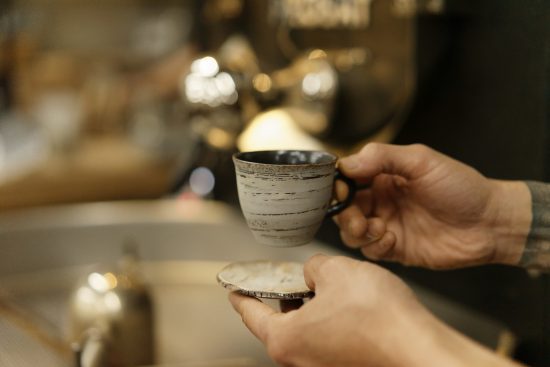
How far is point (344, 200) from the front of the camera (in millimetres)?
756

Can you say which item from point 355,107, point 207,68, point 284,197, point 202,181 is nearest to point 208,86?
point 207,68

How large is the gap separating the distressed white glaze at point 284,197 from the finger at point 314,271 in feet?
Result: 0.15

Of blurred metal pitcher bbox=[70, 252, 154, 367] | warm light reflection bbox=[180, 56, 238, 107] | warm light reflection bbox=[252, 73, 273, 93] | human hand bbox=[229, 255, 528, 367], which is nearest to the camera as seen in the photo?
human hand bbox=[229, 255, 528, 367]

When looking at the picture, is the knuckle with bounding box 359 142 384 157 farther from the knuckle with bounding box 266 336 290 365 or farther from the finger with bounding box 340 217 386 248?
the knuckle with bounding box 266 336 290 365

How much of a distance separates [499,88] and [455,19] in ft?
0.47

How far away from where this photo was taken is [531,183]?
0.88 metres

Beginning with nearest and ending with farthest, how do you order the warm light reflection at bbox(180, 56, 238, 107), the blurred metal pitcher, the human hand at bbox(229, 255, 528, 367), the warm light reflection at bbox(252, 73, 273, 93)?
the human hand at bbox(229, 255, 528, 367), the blurred metal pitcher, the warm light reflection at bbox(180, 56, 238, 107), the warm light reflection at bbox(252, 73, 273, 93)

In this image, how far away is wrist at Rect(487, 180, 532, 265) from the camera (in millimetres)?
843

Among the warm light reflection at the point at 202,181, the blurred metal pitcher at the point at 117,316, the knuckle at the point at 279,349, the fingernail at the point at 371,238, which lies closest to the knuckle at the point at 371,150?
the fingernail at the point at 371,238

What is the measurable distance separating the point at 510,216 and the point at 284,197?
0.33 metres

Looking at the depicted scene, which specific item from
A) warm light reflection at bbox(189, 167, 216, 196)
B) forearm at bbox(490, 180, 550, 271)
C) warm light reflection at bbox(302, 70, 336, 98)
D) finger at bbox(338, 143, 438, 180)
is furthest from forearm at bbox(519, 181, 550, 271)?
warm light reflection at bbox(189, 167, 216, 196)

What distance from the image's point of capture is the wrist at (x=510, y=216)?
84cm

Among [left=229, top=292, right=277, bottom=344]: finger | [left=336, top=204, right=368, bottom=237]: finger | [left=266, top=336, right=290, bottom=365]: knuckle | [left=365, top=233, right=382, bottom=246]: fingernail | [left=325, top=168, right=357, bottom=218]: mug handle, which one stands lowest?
[left=266, top=336, right=290, bottom=365]: knuckle

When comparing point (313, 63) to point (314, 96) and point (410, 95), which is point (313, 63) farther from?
point (410, 95)
